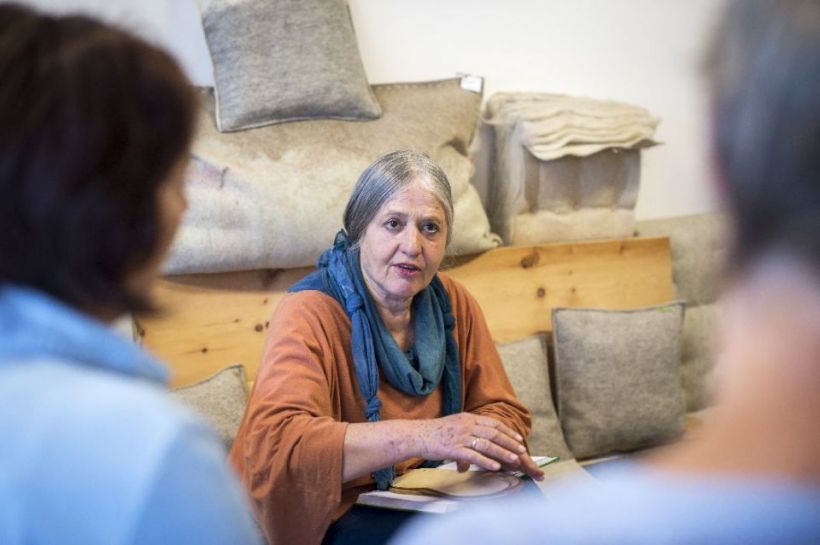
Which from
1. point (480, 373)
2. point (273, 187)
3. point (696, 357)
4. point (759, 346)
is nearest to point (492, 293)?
point (480, 373)

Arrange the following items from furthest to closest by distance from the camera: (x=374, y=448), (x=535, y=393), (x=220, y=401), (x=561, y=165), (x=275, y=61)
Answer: (x=561, y=165) < (x=535, y=393) < (x=275, y=61) < (x=220, y=401) < (x=374, y=448)

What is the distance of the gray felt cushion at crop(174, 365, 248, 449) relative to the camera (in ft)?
7.14

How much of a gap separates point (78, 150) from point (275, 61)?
1717 mm

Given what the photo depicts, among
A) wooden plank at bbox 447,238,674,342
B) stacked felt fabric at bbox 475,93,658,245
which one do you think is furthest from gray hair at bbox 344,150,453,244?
stacked felt fabric at bbox 475,93,658,245

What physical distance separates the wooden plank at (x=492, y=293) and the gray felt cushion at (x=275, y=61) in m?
0.47

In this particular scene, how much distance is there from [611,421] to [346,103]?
4.31 feet

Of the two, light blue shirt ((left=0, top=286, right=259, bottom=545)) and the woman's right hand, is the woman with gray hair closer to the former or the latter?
the woman's right hand

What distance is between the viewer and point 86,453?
67cm

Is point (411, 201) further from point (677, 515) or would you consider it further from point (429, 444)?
point (677, 515)

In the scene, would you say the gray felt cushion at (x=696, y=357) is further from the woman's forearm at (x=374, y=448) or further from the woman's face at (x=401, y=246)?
the woman's forearm at (x=374, y=448)

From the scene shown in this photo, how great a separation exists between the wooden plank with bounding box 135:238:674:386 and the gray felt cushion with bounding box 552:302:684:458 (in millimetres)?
111

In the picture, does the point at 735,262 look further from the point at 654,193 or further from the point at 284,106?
the point at 654,193

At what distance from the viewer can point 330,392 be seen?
1762 mm

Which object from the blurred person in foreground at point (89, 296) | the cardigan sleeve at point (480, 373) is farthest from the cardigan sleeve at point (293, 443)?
the blurred person in foreground at point (89, 296)
